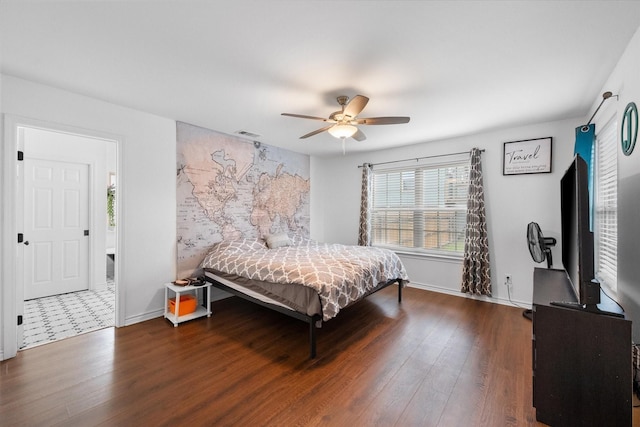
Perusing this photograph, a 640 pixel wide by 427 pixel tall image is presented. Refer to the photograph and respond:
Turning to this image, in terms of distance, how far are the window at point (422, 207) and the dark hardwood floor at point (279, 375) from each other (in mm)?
1491

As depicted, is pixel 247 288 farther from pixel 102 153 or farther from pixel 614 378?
pixel 102 153

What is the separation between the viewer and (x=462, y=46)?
1.85 m

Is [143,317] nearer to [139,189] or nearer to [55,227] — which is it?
[139,189]

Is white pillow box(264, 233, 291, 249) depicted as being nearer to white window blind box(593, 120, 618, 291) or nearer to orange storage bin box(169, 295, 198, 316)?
orange storage bin box(169, 295, 198, 316)

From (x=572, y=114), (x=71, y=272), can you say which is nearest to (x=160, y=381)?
(x=71, y=272)

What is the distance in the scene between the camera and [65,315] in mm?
3232

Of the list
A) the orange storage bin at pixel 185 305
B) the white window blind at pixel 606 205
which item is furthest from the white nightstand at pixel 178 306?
the white window blind at pixel 606 205

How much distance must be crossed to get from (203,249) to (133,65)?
234cm

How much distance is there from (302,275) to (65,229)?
3871mm

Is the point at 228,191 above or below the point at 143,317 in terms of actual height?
above

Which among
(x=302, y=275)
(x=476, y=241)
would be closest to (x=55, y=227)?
(x=302, y=275)

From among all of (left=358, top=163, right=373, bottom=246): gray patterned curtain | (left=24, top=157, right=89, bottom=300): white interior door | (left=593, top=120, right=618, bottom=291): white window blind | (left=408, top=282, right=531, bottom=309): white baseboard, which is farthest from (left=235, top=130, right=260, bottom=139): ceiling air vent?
(left=593, top=120, right=618, bottom=291): white window blind

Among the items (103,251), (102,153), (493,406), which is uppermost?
(102,153)

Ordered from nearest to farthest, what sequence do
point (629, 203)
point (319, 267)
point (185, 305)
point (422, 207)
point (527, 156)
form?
point (629, 203) → point (319, 267) → point (185, 305) → point (527, 156) → point (422, 207)
